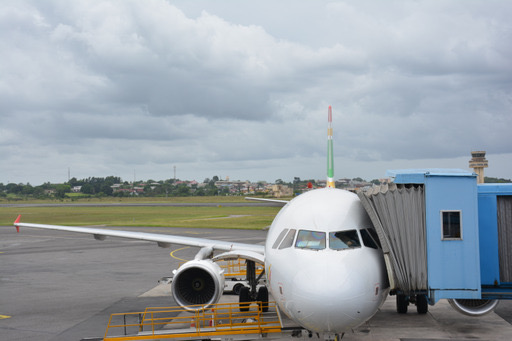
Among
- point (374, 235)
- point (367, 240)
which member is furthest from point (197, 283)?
point (367, 240)

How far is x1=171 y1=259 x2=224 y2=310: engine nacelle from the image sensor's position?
52.9 ft

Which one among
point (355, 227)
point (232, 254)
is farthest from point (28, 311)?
point (355, 227)

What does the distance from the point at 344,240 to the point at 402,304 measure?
887cm

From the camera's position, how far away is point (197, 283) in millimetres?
16609

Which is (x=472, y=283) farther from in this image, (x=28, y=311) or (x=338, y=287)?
(x=28, y=311)

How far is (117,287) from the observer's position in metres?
25.0

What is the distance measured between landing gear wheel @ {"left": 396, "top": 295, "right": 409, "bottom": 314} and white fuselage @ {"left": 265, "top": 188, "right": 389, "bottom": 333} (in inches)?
287

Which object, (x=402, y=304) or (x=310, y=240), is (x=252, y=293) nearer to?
(x=402, y=304)

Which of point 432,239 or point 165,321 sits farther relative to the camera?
point 165,321


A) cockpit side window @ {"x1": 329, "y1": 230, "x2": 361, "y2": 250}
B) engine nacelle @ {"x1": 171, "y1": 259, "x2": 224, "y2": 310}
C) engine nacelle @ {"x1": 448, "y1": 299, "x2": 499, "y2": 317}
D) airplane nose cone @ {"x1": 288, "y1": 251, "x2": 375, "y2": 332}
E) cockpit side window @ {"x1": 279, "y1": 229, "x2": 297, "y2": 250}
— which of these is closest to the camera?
airplane nose cone @ {"x1": 288, "y1": 251, "x2": 375, "y2": 332}

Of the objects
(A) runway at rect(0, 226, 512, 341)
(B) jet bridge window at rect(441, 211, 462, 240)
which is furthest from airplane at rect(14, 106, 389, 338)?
(A) runway at rect(0, 226, 512, 341)

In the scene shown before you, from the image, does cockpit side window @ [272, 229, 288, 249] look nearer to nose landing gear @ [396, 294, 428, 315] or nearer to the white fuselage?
the white fuselage

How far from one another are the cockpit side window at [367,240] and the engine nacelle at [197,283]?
6130 mm

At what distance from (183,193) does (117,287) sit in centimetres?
17511
